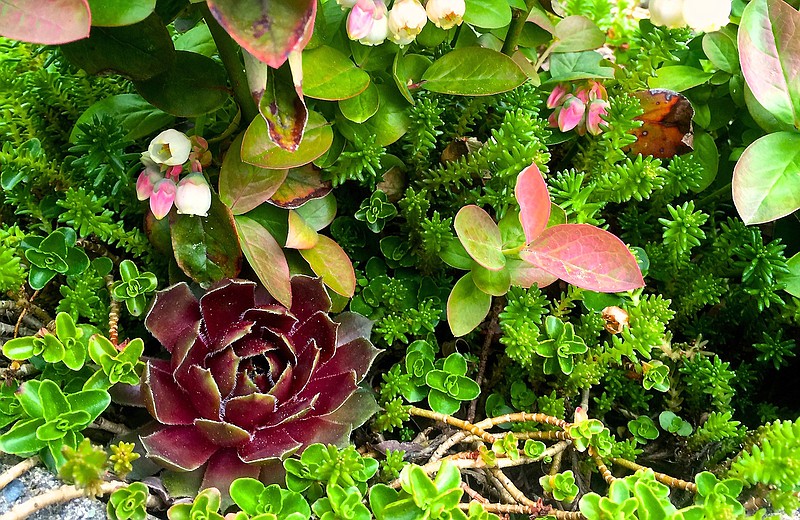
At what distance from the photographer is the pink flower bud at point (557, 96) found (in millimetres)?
895

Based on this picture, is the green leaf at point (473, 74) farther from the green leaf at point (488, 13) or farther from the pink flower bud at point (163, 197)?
the pink flower bud at point (163, 197)

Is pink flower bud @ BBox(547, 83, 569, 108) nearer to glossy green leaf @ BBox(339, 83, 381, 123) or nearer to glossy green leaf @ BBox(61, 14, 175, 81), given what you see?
glossy green leaf @ BBox(339, 83, 381, 123)

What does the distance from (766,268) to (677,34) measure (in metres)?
0.31

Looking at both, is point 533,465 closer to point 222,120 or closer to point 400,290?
point 400,290

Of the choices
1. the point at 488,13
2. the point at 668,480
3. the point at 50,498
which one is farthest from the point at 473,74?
the point at 50,498

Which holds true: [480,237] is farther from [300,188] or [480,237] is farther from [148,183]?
[148,183]

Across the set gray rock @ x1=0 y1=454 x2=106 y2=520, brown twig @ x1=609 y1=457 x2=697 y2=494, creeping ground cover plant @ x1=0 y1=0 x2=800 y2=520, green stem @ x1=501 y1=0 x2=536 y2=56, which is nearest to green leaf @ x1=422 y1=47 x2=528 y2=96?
creeping ground cover plant @ x1=0 y1=0 x2=800 y2=520

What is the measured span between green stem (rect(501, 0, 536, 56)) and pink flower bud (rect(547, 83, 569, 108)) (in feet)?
0.26

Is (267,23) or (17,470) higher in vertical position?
(267,23)

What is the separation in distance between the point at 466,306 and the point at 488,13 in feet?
1.16

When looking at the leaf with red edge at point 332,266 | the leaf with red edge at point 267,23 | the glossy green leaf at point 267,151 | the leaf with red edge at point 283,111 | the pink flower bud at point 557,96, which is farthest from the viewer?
Result: the pink flower bud at point 557,96

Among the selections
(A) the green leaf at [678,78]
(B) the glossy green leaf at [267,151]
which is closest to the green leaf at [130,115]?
(B) the glossy green leaf at [267,151]

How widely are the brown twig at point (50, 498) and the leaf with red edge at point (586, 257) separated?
48 centimetres

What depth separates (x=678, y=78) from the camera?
3.06 feet
